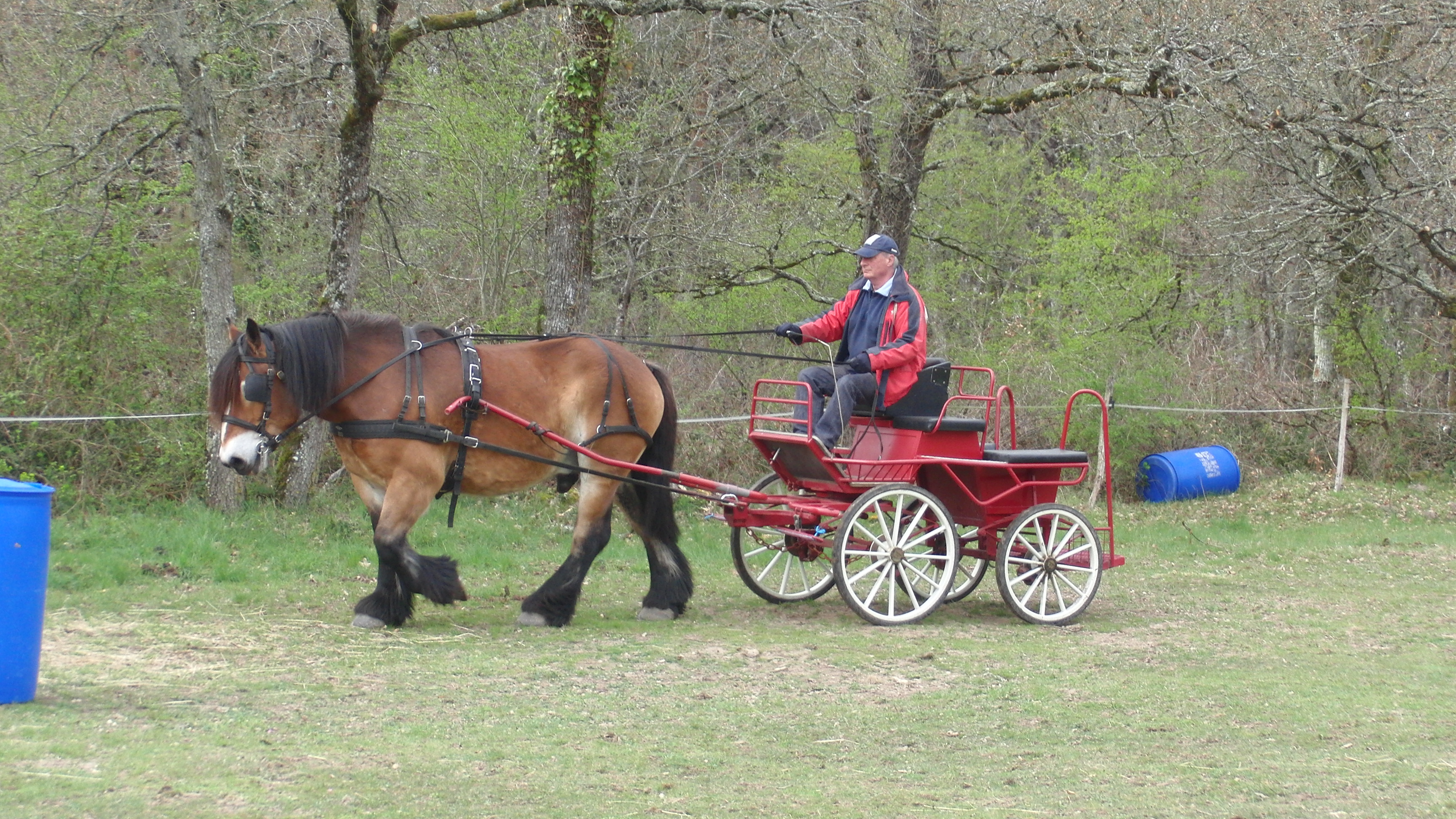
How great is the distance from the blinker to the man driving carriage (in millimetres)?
2958

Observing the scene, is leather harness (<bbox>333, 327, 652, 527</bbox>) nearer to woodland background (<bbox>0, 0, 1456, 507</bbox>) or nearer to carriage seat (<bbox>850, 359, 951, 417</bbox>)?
carriage seat (<bbox>850, 359, 951, 417</bbox>)

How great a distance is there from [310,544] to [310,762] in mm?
5652

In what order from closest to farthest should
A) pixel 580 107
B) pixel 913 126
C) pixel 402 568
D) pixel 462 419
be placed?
pixel 402 568
pixel 462 419
pixel 580 107
pixel 913 126

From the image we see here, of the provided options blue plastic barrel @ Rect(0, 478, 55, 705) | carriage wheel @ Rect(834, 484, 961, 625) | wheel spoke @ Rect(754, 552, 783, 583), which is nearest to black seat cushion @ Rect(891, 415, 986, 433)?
carriage wheel @ Rect(834, 484, 961, 625)

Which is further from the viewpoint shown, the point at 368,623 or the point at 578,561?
→ the point at 578,561

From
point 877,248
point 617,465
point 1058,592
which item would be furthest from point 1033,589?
point 617,465

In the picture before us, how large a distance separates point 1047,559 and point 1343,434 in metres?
8.76

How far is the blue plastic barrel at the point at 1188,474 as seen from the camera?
47.1 feet

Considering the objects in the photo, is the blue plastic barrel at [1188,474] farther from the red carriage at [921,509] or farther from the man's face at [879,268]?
the man's face at [879,268]

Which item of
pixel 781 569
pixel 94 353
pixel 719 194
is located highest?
pixel 719 194

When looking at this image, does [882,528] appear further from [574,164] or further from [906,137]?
[906,137]

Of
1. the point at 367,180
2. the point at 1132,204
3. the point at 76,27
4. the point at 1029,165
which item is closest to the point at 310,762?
the point at 367,180

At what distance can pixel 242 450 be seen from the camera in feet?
21.6

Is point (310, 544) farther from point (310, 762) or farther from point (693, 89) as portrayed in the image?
point (693, 89)
